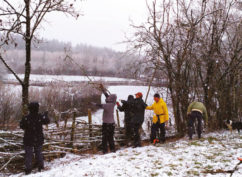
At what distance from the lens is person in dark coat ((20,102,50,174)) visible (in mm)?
6094

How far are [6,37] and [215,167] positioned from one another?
294 inches

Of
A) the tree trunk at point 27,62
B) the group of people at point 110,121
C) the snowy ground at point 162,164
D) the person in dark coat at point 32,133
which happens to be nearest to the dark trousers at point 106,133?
the group of people at point 110,121

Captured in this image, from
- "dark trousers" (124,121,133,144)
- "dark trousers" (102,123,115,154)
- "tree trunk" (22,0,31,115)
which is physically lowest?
"dark trousers" (124,121,133,144)

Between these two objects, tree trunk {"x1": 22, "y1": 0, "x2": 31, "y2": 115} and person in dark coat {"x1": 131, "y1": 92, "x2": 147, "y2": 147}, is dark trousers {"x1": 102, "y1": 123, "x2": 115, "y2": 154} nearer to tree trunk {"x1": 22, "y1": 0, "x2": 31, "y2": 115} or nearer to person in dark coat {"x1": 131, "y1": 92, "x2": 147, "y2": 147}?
person in dark coat {"x1": 131, "y1": 92, "x2": 147, "y2": 147}

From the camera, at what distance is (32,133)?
615cm

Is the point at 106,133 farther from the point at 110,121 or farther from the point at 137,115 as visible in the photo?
the point at 137,115

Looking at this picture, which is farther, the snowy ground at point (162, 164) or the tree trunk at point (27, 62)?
the tree trunk at point (27, 62)

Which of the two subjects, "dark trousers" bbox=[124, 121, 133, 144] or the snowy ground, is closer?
the snowy ground

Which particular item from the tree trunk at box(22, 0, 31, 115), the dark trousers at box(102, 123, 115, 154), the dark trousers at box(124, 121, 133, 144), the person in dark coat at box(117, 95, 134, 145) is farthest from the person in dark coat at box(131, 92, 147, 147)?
the tree trunk at box(22, 0, 31, 115)

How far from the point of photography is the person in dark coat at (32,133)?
6094 mm

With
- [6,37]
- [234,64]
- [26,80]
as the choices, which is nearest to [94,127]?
[26,80]

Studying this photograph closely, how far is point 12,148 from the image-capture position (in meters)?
6.96

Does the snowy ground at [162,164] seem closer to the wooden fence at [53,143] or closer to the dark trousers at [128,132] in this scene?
the wooden fence at [53,143]

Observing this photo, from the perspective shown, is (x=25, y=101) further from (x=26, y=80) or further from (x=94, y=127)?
(x=94, y=127)
